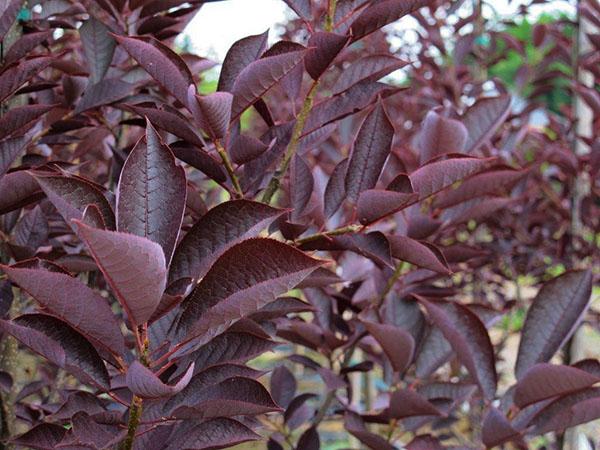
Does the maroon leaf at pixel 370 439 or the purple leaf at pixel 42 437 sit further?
the maroon leaf at pixel 370 439

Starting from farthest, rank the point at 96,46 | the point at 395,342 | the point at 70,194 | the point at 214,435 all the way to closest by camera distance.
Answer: the point at 96,46
the point at 395,342
the point at 214,435
the point at 70,194

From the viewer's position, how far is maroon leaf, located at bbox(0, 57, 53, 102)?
988 mm

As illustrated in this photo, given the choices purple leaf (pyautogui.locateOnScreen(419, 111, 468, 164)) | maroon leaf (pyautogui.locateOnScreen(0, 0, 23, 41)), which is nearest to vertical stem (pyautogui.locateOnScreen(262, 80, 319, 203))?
purple leaf (pyautogui.locateOnScreen(419, 111, 468, 164))

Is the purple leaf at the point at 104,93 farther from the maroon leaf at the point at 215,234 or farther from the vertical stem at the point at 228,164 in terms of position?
the maroon leaf at the point at 215,234

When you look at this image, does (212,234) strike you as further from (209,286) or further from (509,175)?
(509,175)

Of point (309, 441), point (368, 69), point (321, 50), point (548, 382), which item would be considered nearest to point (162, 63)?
point (321, 50)

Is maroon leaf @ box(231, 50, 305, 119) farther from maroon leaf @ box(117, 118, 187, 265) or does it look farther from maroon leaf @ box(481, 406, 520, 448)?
maroon leaf @ box(481, 406, 520, 448)

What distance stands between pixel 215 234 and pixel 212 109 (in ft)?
0.57

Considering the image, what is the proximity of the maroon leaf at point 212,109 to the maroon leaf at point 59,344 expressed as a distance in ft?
0.97

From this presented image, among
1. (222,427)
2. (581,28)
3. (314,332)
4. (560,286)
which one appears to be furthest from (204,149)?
(581,28)

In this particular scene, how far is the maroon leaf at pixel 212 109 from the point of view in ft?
2.75

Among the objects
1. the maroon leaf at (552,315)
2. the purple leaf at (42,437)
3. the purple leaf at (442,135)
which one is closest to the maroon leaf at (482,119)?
the purple leaf at (442,135)

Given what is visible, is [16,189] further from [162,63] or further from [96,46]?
[96,46]

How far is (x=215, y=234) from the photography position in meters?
0.76
